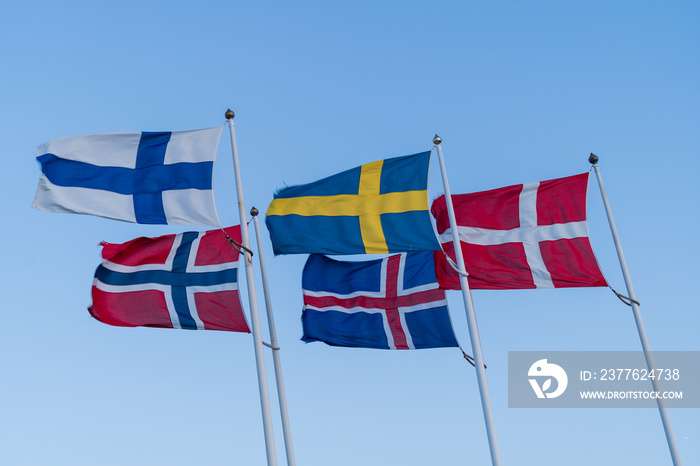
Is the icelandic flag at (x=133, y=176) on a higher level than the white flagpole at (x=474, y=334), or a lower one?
higher

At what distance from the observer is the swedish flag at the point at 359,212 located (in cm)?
1564

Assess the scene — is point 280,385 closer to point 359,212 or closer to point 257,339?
point 257,339

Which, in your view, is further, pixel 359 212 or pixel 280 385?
pixel 359 212

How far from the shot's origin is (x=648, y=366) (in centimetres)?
1478

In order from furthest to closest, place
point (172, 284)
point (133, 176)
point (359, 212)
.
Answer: point (359, 212) < point (172, 284) < point (133, 176)

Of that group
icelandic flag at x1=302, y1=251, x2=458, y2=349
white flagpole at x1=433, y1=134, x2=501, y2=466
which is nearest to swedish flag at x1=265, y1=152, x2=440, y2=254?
white flagpole at x1=433, y1=134, x2=501, y2=466

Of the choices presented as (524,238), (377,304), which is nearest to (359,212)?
(377,304)

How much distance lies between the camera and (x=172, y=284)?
52.1 feet

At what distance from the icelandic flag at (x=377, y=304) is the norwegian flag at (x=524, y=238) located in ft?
2.04

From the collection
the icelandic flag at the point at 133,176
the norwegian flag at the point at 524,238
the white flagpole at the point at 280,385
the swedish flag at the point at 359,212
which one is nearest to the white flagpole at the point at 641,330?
the norwegian flag at the point at 524,238

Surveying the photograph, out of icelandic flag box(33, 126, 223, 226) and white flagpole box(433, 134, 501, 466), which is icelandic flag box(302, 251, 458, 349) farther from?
icelandic flag box(33, 126, 223, 226)

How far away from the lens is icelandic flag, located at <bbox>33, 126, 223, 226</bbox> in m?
14.3

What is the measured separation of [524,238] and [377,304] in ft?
12.3

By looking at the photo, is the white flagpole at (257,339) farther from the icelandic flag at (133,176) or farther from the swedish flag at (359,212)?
the swedish flag at (359,212)
